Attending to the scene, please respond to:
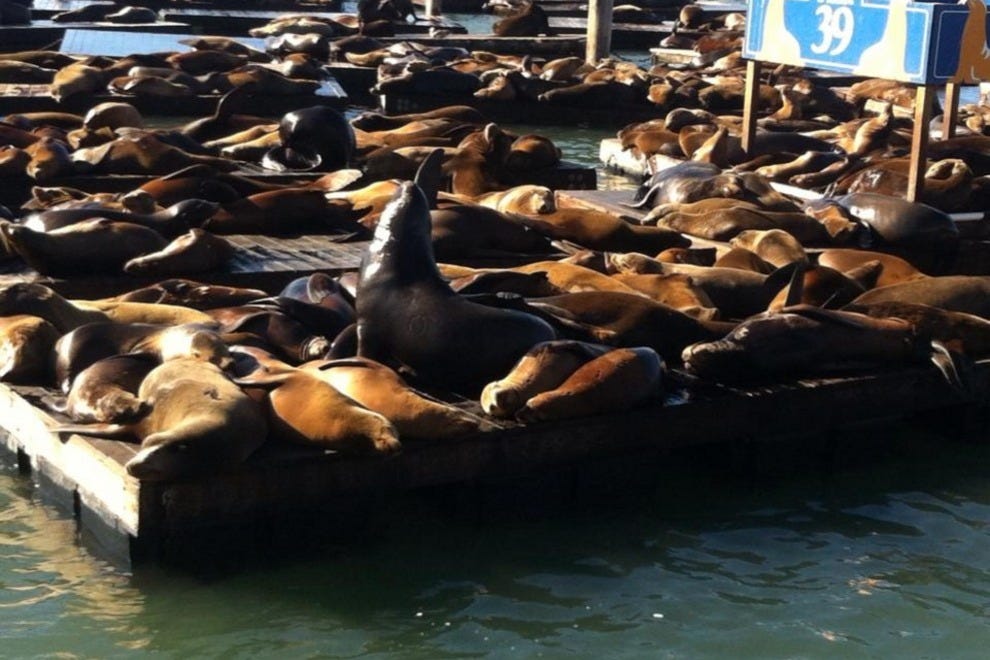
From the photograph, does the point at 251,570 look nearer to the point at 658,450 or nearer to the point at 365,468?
the point at 365,468

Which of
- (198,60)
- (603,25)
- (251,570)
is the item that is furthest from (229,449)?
(603,25)

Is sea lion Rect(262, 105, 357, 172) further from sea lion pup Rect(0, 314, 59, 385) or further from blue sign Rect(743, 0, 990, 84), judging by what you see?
sea lion pup Rect(0, 314, 59, 385)

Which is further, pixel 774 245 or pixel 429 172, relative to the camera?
pixel 774 245

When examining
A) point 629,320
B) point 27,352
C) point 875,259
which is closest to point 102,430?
point 27,352

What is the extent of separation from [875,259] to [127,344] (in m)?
3.96

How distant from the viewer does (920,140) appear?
9805 millimetres

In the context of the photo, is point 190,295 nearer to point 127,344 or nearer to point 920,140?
point 127,344

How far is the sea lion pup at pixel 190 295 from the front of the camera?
7.27 metres

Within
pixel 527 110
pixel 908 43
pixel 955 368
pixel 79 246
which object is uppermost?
pixel 908 43

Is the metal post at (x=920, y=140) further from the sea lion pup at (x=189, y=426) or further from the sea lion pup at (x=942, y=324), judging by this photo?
the sea lion pup at (x=189, y=426)

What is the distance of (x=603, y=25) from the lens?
21.4 metres

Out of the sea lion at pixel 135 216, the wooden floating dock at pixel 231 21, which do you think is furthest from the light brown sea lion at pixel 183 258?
the wooden floating dock at pixel 231 21

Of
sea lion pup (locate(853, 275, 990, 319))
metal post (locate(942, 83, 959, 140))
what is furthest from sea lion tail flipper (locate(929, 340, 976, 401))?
metal post (locate(942, 83, 959, 140))

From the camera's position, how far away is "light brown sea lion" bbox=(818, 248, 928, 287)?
8039mm
